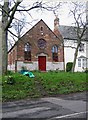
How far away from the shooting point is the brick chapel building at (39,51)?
3416 centimetres

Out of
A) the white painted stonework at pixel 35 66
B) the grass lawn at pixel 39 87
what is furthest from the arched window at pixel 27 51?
the grass lawn at pixel 39 87

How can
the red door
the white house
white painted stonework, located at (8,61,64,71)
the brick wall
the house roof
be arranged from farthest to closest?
the house roof
the white house
the red door
the brick wall
white painted stonework, located at (8,61,64,71)

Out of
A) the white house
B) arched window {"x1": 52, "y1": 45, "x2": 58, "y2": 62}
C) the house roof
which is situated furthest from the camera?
the house roof

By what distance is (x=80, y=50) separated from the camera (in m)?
38.7

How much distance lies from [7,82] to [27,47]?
67.6 ft

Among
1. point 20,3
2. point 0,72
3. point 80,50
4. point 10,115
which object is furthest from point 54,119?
point 80,50

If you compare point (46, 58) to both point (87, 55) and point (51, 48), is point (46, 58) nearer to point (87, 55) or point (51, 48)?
point (51, 48)

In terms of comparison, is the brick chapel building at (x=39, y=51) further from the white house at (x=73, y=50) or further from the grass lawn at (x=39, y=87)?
the grass lawn at (x=39, y=87)

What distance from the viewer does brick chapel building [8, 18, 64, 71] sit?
34.2 metres

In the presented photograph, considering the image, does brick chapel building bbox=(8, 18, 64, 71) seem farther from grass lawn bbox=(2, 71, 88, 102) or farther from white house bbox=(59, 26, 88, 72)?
grass lawn bbox=(2, 71, 88, 102)

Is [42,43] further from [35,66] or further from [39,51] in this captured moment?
[35,66]

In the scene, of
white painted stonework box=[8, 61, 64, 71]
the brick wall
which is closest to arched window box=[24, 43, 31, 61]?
the brick wall

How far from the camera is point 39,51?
35.1 m

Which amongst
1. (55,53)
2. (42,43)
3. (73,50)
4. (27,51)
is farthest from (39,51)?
(73,50)
